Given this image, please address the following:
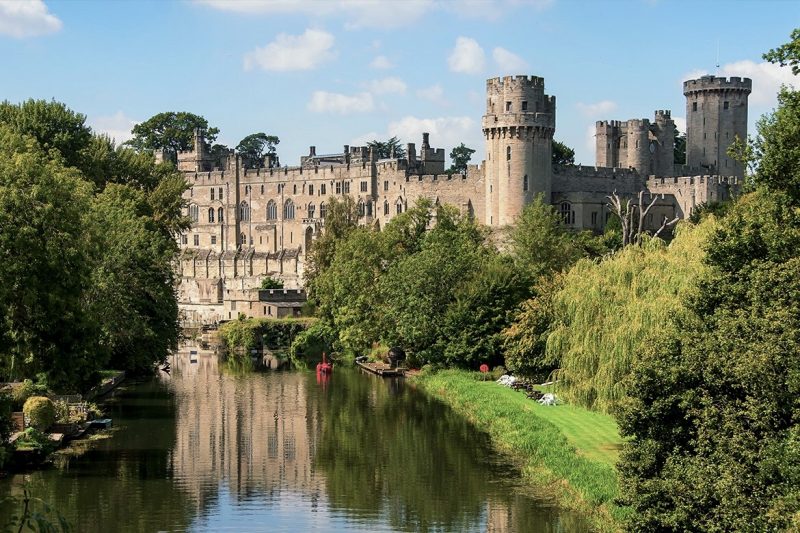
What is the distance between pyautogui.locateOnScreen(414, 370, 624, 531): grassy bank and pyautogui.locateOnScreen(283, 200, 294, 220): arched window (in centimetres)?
6177

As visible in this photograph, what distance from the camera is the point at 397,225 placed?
2790 inches

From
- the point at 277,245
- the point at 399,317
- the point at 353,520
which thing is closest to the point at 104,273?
the point at 399,317

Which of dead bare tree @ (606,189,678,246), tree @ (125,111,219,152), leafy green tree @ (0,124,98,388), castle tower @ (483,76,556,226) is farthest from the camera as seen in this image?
tree @ (125,111,219,152)

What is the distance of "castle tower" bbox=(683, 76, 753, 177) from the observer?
8856 centimetres

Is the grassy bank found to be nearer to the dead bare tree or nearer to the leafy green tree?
the leafy green tree

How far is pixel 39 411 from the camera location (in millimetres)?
33719

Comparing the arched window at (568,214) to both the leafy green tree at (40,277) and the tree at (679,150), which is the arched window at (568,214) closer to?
the tree at (679,150)

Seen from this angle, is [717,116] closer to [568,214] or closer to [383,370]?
[568,214]

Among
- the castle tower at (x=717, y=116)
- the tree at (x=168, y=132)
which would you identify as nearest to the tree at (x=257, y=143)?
the tree at (x=168, y=132)

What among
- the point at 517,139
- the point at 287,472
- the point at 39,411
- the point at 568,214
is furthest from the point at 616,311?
the point at 568,214

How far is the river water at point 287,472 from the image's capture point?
27.0 metres

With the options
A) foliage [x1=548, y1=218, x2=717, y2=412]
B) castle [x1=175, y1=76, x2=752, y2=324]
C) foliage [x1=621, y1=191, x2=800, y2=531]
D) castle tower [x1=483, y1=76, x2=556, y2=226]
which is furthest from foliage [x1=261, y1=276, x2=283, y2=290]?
foliage [x1=621, y1=191, x2=800, y2=531]

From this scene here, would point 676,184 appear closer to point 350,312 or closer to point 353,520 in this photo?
point 350,312

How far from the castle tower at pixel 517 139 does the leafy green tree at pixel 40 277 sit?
46941 millimetres
